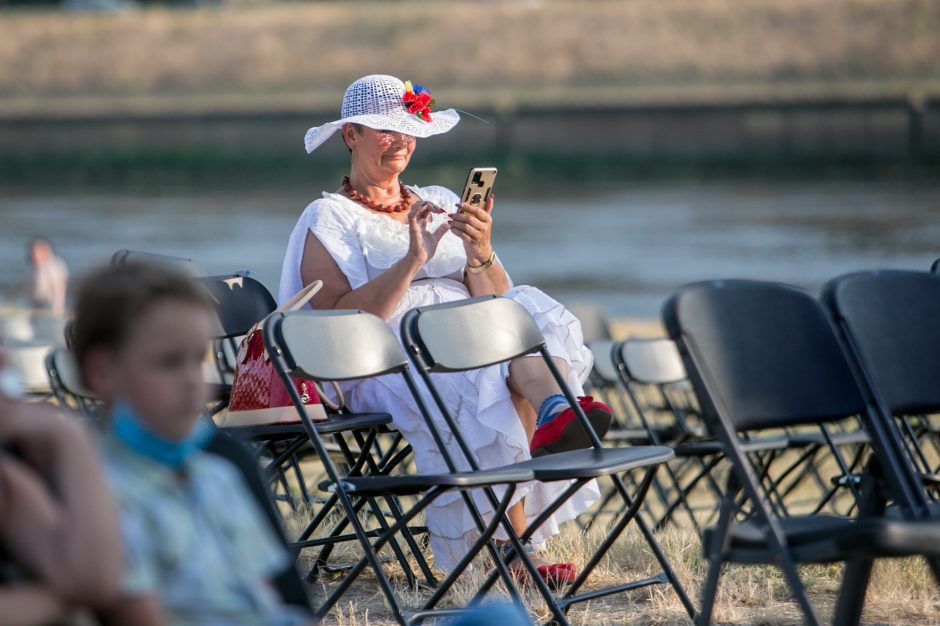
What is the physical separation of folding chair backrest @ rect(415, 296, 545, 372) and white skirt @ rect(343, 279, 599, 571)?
0.34 metres

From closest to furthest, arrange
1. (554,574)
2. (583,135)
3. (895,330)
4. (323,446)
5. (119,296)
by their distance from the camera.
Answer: (119,296), (895,330), (323,446), (554,574), (583,135)

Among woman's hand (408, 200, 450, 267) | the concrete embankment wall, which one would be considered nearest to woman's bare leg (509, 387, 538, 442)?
woman's hand (408, 200, 450, 267)

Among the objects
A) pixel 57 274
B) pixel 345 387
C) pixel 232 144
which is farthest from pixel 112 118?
pixel 345 387

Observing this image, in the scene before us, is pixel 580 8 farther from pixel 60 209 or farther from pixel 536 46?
pixel 60 209

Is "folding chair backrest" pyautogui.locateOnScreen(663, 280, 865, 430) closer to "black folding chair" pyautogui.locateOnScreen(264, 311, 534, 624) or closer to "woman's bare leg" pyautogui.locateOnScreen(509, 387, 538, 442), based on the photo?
"black folding chair" pyautogui.locateOnScreen(264, 311, 534, 624)

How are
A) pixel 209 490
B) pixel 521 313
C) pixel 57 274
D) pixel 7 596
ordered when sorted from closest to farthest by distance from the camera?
pixel 7 596 < pixel 209 490 < pixel 521 313 < pixel 57 274

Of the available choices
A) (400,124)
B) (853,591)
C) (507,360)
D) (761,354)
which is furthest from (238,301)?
(853,591)

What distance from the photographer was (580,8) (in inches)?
1661

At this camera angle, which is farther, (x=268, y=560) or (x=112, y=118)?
(x=112, y=118)

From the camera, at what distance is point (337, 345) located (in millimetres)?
4035

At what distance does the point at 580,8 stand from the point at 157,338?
4124 centimetres

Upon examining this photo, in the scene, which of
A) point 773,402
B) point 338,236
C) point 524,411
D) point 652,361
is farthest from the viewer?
point 652,361

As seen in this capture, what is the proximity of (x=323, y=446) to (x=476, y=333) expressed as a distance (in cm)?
58

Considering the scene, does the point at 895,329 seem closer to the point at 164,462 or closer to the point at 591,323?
the point at 164,462
